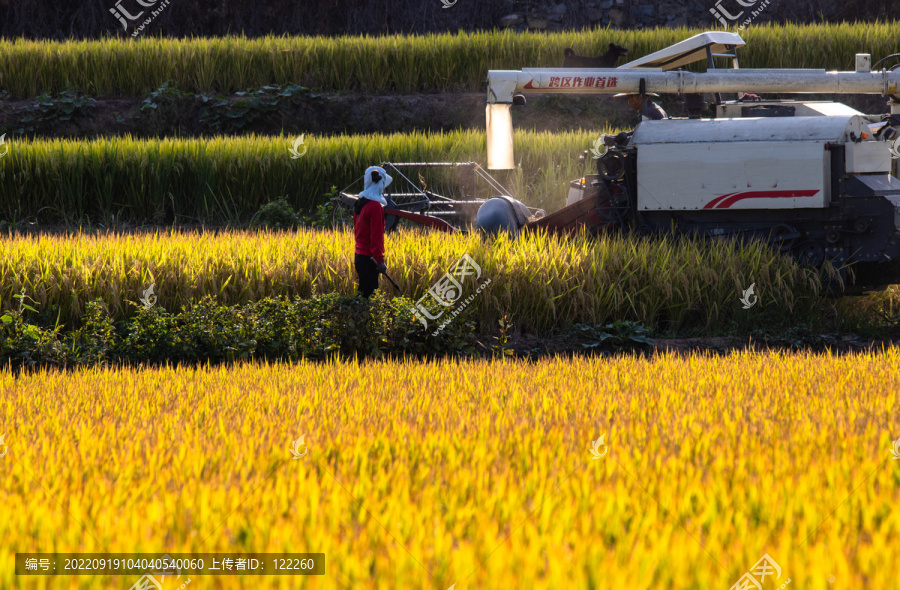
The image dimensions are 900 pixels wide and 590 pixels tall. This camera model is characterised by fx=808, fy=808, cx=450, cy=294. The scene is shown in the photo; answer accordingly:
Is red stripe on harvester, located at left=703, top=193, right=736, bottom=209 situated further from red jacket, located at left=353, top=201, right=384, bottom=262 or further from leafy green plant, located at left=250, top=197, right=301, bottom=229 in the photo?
leafy green plant, located at left=250, top=197, right=301, bottom=229

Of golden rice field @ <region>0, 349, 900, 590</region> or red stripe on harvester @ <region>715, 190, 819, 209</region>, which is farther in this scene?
red stripe on harvester @ <region>715, 190, 819, 209</region>

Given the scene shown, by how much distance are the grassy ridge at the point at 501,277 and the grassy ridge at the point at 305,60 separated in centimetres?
1289

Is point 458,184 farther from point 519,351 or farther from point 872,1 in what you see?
point 872,1

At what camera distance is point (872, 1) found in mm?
24266

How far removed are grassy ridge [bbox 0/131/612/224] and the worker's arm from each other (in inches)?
266

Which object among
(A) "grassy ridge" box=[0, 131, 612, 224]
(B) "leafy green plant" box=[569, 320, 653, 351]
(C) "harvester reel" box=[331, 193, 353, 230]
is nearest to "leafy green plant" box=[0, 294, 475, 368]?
(B) "leafy green plant" box=[569, 320, 653, 351]

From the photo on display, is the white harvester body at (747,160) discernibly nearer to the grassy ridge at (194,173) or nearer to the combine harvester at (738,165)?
the combine harvester at (738,165)

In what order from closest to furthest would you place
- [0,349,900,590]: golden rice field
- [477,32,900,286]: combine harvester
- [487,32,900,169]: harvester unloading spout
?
1. [0,349,900,590]: golden rice field
2. [477,32,900,286]: combine harvester
3. [487,32,900,169]: harvester unloading spout

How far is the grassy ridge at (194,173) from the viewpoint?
13445 millimetres

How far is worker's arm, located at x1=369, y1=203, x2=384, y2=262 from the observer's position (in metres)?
6.50

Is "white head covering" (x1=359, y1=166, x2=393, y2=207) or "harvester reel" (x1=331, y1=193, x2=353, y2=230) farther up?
"white head covering" (x1=359, y1=166, x2=393, y2=207)

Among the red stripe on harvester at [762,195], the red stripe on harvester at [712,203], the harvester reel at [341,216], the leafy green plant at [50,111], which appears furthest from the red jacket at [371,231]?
the leafy green plant at [50,111]

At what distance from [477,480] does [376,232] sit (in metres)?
3.90

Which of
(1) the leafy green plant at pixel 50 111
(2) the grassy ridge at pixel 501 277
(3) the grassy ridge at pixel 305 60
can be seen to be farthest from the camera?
(3) the grassy ridge at pixel 305 60
